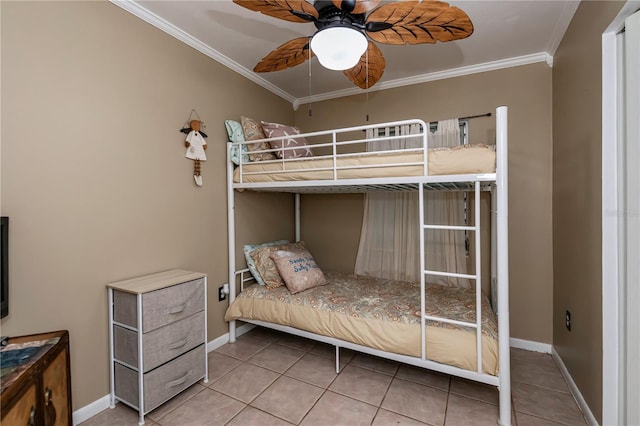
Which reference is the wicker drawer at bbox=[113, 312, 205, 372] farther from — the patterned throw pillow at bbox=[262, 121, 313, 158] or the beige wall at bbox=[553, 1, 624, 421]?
the beige wall at bbox=[553, 1, 624, 421]

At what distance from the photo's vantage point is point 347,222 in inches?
132

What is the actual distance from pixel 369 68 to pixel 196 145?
1462 millimetres

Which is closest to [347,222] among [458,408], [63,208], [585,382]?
[458,408]

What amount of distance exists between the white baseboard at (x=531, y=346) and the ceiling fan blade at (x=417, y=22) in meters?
2.59

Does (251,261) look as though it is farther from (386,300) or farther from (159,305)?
(386,300)

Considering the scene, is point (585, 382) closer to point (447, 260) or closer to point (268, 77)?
point (447, 260)

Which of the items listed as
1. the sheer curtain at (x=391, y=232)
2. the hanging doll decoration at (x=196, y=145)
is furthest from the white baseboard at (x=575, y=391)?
the hanging doll decoration at (x=196, y=145)

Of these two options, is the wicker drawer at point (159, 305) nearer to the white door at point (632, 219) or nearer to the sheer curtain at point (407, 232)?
the sheer curtain at point (407, 232)

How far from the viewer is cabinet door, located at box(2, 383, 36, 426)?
0.98 meters

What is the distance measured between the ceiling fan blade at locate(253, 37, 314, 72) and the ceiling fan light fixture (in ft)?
0.73

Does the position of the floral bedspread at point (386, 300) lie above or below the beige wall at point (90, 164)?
below

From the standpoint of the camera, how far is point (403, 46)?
2.39 meters

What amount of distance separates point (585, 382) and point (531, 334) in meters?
0.90

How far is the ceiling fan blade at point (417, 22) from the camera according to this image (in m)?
1.30
